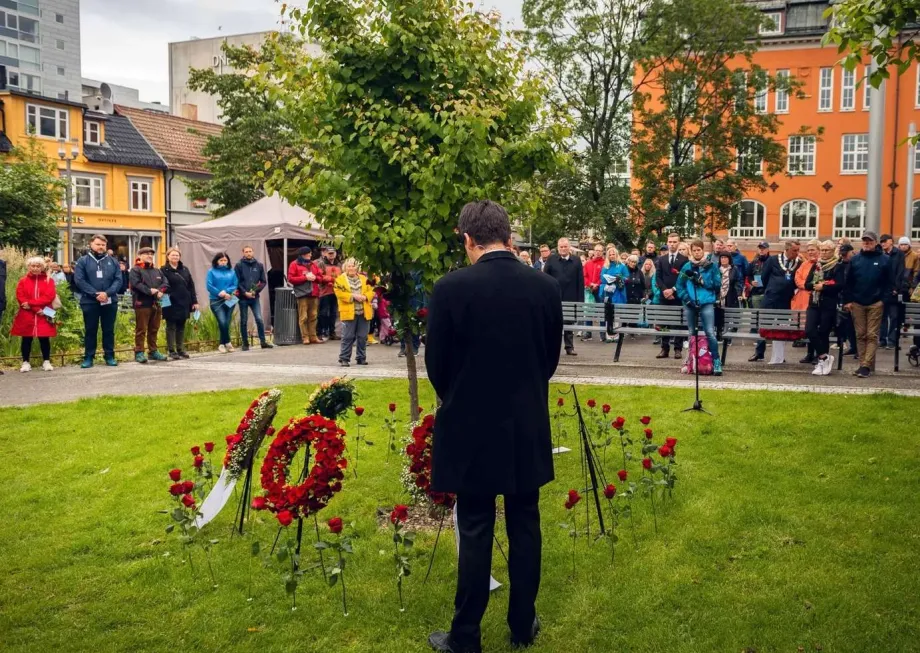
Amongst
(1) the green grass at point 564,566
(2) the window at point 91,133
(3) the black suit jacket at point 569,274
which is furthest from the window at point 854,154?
(1) the green grass at point 564,566

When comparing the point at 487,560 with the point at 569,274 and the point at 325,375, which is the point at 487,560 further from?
the point at 569,274

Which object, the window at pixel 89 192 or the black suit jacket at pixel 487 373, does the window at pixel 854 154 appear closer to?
the window at pixel 89 192

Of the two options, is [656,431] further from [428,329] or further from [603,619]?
[428,329]

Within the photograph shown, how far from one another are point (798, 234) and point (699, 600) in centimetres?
5236

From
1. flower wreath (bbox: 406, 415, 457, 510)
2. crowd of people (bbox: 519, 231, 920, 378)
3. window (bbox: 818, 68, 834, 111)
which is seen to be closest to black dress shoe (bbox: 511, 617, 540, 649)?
flower wreath (bbox: 406, 415, 457, 510)

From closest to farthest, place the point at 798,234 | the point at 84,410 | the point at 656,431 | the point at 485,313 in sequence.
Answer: the point at 485,313 < the point at 656,431 < the point at 84,410 < the point at 798,234

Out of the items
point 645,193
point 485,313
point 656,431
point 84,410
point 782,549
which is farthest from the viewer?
point 645,193

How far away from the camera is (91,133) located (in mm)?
48938

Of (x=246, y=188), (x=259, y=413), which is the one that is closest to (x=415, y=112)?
(x=259, y=413)

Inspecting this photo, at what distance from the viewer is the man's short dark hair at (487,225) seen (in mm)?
4156

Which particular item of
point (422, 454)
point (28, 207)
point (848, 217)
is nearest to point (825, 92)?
point (848, 217)

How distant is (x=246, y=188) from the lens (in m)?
37.0

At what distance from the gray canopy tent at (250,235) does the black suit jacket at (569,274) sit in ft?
22.8

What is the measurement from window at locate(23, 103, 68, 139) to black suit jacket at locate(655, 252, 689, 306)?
129 ft
